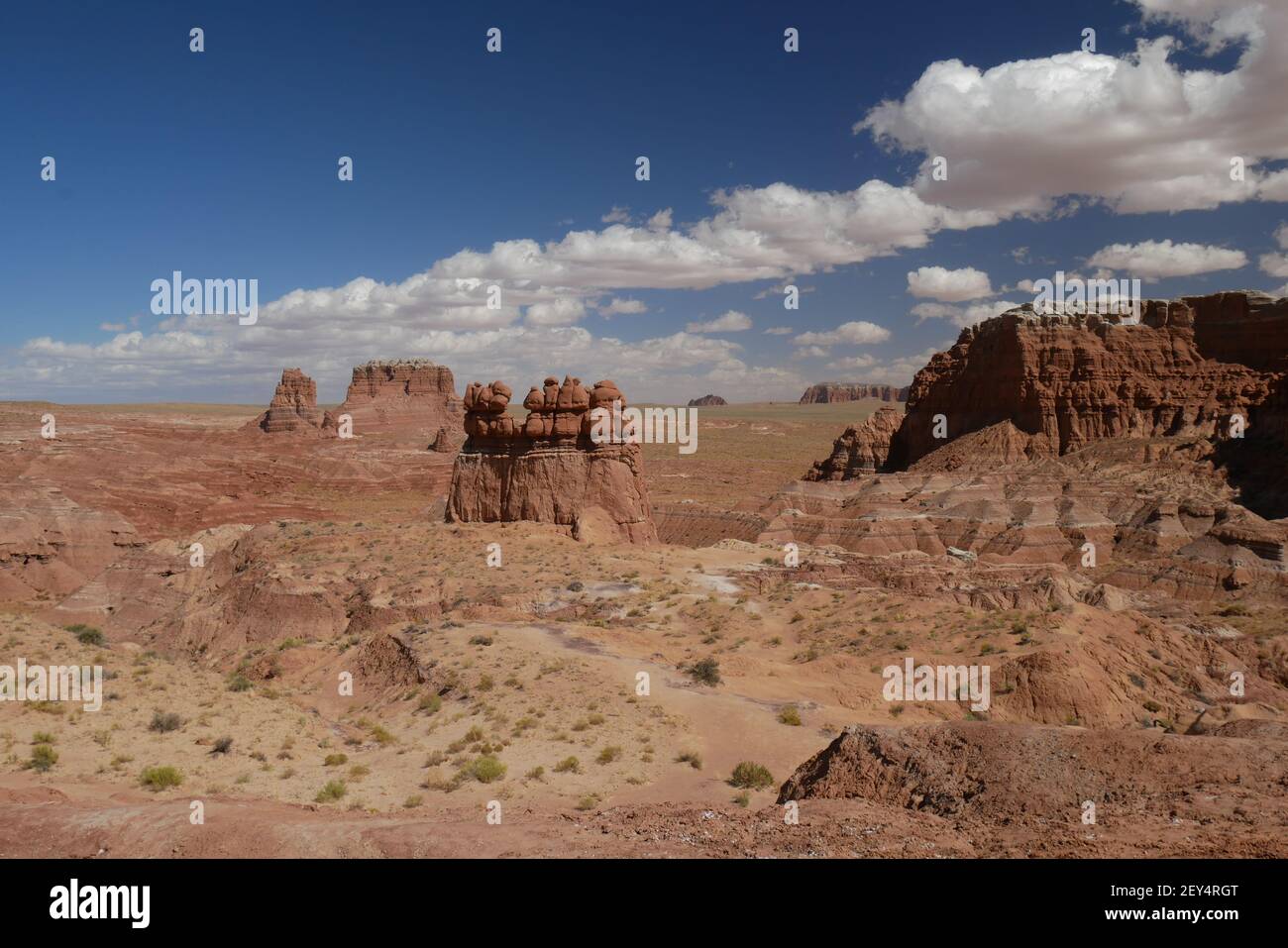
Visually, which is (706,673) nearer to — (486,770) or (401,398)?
(486,770)

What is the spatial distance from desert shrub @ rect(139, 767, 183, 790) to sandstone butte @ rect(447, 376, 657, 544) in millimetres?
21877

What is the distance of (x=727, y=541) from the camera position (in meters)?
39.2

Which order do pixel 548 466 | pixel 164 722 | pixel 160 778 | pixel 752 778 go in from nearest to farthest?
pixel 160 778
pixel 752 778
pixel 164 722
pixel 548 466

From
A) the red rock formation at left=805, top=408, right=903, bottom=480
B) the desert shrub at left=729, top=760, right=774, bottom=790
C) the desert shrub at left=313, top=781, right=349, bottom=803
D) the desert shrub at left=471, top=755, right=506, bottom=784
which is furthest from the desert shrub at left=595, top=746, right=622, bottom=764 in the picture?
the red rock formation at left=805, top=408, right=903, bottom=480

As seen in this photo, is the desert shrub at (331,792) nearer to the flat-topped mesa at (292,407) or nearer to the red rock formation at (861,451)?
the red rock formation at (861,451)

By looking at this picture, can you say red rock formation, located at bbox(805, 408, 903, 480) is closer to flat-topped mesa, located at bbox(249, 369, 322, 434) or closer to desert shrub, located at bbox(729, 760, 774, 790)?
desert shrub, located at bbox(729, 760, 774, 790)

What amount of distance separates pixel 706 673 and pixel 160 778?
1099 centimetres

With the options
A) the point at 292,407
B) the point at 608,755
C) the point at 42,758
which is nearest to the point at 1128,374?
the point at 608,755

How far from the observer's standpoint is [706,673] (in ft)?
60.1

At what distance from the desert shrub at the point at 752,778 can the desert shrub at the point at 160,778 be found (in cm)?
827

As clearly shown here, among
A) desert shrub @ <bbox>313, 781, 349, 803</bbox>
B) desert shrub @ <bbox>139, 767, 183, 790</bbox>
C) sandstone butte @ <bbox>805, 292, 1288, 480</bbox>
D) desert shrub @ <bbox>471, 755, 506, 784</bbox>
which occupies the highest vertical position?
sandstone butte @ <bbox>805, 292, 1288, 480</bbox>

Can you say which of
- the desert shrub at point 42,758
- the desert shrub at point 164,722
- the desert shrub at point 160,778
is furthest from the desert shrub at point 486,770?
the desert shrub at point 42,758

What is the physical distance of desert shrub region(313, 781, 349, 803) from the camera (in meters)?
11.3
